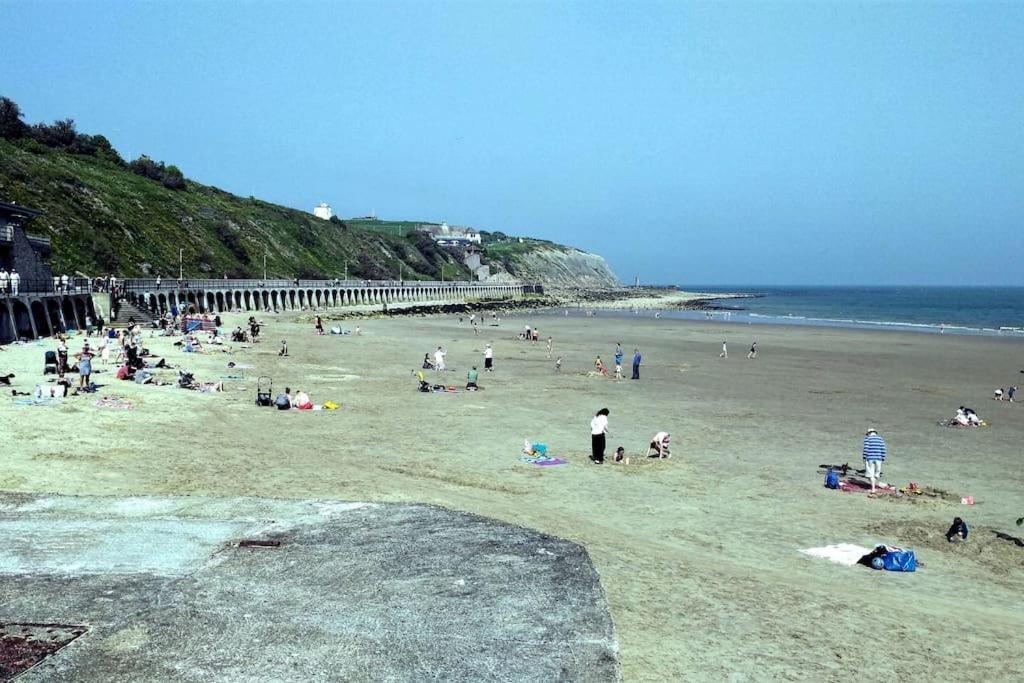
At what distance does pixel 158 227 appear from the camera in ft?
316

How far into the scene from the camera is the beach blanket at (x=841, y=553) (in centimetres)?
1159

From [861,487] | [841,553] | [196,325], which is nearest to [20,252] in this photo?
[196,325]

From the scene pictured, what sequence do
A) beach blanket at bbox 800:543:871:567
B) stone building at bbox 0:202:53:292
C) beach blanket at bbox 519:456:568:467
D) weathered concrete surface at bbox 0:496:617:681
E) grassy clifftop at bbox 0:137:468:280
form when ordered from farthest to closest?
1. grassy clifftop at bbox 0:137:468:280
2. stone building at bbox 0:202:53:292
3. beach blanket at bbox 519:456:568:467
4. beach blanket at bbox 800:543:871:567
5. weathered concrete surface at bbox 0:496:617:681

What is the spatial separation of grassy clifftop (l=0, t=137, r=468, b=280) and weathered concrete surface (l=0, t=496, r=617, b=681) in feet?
219

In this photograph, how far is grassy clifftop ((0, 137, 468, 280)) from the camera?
255 feet

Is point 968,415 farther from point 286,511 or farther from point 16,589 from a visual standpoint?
point 16,589

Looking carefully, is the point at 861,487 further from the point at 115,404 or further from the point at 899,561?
the point at 115,404

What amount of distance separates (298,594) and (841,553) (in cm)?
763

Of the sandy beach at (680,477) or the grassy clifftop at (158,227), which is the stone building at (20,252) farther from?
the grassy clifftop at (158,227)

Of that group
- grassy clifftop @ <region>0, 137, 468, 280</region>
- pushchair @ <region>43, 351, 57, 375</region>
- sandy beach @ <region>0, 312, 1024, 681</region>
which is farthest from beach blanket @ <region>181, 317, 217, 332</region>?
grassy clifftop @ <region>0, 137, 468, 280</region>

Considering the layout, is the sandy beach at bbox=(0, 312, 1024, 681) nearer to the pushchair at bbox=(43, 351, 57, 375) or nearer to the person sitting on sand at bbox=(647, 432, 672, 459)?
the person sitting on sand at bbox=(647, 432, 672, 459)

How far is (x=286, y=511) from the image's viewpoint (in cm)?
1251

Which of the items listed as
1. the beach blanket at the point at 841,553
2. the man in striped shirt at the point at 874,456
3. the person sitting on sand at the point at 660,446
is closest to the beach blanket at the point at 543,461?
the person sitting on sand at the point at 660,446

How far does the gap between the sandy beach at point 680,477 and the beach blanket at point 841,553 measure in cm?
20
